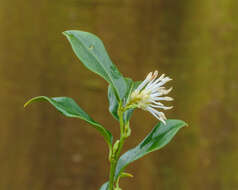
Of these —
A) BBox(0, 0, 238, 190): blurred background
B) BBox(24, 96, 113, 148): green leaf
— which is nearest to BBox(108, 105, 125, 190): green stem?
BBox(24, 96, 113, 148): green leaf

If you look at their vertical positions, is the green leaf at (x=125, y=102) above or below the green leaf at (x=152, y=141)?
above

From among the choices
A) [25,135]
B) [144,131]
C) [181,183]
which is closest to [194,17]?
[144,131]

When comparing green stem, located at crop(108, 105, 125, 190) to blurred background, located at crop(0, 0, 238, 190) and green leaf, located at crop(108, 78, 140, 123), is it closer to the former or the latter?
green leaf, located at crop(108, 78, 140, 123)

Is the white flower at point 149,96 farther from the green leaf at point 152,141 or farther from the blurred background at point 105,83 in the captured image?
the blurred background at point 105,83

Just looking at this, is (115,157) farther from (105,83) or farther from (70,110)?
(105,83)

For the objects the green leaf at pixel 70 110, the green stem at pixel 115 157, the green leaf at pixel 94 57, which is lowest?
the green stem at pixel 115 157

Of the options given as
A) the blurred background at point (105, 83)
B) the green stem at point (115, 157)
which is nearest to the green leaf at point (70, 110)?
the green stem at point (115, 157)
